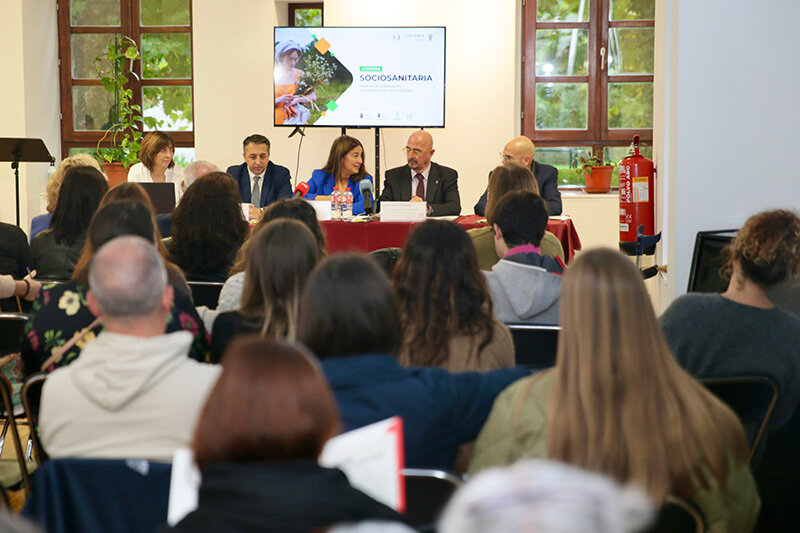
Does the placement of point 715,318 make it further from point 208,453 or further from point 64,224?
point 64,224

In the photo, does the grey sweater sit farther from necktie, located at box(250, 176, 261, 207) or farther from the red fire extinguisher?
necktie, located at box(250, 176, 261, 207)

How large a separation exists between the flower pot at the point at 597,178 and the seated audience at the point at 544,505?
745cm

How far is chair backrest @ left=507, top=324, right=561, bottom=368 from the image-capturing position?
8.72ft

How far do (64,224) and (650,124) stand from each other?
222 inches

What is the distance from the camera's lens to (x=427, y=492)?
154 centimetres

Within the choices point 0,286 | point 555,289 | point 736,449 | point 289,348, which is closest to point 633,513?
point 289,348

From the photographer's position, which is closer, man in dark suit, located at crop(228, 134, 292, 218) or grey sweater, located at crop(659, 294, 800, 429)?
grey sweater, located at crop(659, 294, 800, 429)

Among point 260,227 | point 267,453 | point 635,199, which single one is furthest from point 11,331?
point 635,199

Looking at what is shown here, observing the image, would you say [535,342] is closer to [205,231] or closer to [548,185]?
[205,231]

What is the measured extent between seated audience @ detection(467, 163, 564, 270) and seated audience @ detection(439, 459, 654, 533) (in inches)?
139

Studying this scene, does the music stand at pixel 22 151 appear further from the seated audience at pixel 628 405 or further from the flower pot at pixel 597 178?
the seated audience at pixel 628 405

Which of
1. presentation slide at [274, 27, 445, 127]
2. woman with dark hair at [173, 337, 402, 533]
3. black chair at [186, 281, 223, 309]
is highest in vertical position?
presentation slide at [274, 27, 445, 127]

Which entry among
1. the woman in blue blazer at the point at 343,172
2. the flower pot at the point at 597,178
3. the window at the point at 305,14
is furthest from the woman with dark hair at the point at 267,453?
the window at the point at 305,14

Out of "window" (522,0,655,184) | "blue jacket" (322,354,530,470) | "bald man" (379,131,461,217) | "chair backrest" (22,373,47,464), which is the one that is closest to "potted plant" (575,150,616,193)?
"window" (522,0,655,184)
